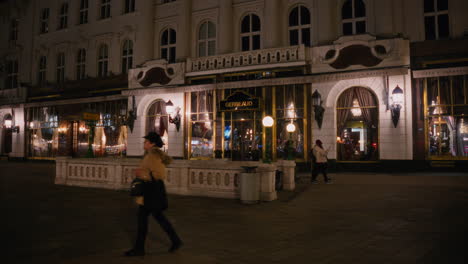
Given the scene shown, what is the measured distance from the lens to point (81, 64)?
28.0 metres

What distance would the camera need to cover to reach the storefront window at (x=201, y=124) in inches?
839

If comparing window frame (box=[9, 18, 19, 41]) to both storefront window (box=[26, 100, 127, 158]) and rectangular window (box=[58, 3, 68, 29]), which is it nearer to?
rectangular window (box=[58, 3, 68, 29])

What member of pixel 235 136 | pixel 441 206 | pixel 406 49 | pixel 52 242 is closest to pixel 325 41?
pixel 406 49

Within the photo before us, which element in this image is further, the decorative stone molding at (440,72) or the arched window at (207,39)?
the arched window at (207,39)

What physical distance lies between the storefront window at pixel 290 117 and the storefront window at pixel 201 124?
4.29 metres

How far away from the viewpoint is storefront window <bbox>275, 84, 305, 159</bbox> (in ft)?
62.5

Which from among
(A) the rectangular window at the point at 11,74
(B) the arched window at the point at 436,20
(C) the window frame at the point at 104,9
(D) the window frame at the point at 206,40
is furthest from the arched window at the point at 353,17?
(A) the rectangular window at the point at 11,74

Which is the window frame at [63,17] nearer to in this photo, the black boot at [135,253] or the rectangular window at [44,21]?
the rectangular window at [44,21]

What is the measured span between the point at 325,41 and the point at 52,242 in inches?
675

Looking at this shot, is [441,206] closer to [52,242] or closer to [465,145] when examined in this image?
[52,242]

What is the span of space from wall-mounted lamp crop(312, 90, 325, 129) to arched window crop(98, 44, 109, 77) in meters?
16.9

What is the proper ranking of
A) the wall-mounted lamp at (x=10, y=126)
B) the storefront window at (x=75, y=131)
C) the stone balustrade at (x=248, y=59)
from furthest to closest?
1. the wall-mounted lamp at (x=10, y=126)
2. the storefront window at (x=75, y=131)
3. the stone balustrade at (x=248, y=59)

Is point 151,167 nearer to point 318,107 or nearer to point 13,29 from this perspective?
point 318,107

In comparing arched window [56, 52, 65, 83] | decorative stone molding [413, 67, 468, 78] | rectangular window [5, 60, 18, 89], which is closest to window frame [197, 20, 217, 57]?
decorative stone molding [413, 67, 468, 78]
